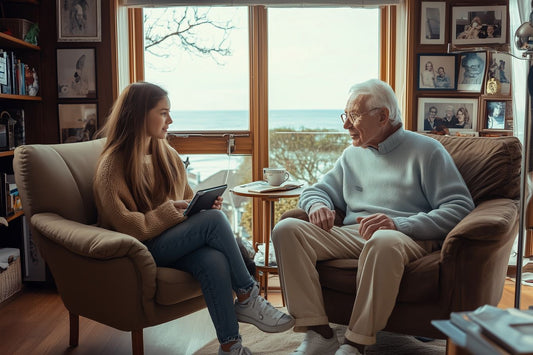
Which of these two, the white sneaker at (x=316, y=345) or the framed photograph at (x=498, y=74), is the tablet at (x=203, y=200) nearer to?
the white sneaker at (x=316, y=345)

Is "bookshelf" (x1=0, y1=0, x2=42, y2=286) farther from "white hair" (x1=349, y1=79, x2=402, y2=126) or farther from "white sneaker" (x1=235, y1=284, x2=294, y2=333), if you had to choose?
"white hair" (x1=349, y1=79, x2=402, y2=126)

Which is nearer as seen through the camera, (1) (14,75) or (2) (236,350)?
(2) (236,350)

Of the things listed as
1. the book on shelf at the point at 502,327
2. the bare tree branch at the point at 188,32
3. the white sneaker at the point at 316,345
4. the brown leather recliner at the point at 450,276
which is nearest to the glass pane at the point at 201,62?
the bare tree branch at the point at 188,32

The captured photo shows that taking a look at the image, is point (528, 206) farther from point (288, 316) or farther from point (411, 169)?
point (288, 316)

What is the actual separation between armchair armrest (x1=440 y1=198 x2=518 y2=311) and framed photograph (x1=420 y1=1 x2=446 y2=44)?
1.54 m

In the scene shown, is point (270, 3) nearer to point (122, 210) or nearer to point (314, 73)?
point (314, 73)

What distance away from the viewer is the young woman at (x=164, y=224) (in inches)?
79.8

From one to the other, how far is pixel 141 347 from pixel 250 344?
0.51 metres

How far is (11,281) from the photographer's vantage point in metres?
2.94

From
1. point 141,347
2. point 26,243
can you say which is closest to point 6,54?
point 26,243

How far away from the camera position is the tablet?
2.07 m

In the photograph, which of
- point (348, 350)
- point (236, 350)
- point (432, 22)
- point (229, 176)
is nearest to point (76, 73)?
point (229, 176)

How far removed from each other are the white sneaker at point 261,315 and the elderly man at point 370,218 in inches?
2.1

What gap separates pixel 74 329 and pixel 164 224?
679 millimetres
